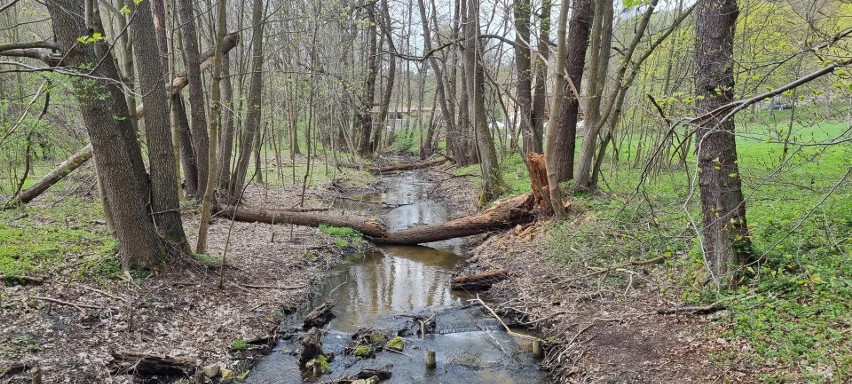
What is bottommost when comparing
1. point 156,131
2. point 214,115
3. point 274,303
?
point 274,303

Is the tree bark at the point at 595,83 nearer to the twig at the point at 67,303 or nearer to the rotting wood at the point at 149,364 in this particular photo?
the rotting wood at the point at 149,364

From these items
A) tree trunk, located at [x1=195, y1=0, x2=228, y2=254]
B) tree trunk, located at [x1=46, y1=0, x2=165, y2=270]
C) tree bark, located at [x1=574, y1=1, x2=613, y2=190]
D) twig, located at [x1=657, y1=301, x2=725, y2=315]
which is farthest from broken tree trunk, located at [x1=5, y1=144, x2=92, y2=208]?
twig, located at [x1=657, y1=301, x2=725, y2=315]

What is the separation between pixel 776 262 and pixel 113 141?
26.1ft

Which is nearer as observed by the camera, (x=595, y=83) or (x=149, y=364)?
(x=149, y=364)

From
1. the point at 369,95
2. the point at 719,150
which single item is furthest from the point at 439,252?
the point at 369,95

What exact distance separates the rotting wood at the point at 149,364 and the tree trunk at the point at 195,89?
267 inches

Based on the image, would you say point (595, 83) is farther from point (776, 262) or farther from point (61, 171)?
point (61, 171)

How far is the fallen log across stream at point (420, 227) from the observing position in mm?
11242

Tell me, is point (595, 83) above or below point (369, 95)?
below

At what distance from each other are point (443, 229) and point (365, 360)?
18.5 ft

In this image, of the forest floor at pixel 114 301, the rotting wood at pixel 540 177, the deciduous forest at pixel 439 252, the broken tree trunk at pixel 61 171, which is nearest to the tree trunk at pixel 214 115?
the deciduous forest at pixel 439 252

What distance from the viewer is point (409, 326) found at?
740 centimetres

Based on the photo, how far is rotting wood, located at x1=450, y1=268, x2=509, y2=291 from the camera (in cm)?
898

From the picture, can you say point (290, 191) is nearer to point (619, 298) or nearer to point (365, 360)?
point (365, 360)
